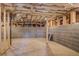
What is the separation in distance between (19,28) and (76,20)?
884 millimetres

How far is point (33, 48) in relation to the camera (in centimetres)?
247

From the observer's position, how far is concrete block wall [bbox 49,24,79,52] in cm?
238

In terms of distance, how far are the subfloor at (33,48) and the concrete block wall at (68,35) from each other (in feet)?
0.30

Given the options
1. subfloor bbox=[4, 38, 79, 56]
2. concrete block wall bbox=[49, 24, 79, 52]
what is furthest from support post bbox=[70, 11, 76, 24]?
subfloor bbox=[4, 38, 79, 56]

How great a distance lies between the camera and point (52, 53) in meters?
2.45

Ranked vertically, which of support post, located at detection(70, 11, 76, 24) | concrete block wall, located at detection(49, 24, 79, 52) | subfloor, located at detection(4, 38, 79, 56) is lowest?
subfloor, located at detection(4, 38, 79, 56)

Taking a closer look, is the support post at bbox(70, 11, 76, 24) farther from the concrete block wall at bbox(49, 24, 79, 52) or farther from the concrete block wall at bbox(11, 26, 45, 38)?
the concrete block wall at bbox(11, 26, 45, 38)

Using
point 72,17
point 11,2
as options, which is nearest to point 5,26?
point 11,2

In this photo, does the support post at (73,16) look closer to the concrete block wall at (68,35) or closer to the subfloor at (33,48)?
the concrete block wall at (68,35)

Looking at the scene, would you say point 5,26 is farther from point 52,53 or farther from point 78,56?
point 78,56

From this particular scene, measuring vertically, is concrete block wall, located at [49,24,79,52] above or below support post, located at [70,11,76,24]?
below

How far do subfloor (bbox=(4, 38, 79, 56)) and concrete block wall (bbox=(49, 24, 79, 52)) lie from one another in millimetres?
91

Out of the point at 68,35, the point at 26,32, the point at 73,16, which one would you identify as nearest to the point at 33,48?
the point at 26,32

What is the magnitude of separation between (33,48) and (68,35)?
1.91 feet
